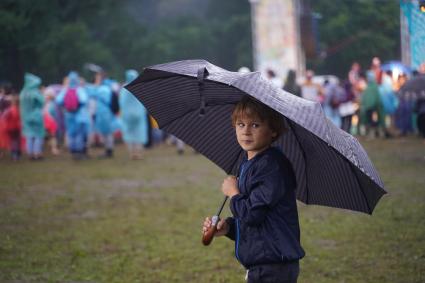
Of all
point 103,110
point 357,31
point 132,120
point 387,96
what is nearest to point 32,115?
point 103,110

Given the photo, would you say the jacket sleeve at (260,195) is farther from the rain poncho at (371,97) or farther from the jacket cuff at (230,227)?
the rain poncho at (371,97)

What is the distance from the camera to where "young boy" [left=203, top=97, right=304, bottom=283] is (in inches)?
161

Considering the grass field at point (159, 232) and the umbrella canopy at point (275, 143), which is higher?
the umbrella canopy at point (275, 143)

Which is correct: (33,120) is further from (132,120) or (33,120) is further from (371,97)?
(371,97)

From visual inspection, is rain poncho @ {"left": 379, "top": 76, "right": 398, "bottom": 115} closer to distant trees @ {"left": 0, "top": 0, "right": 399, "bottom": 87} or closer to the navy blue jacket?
distant trees @ {"left": 0, "top": 0, "right": 399, "bottom": 87}

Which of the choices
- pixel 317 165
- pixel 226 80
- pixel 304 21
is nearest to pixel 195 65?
pixel 226 80

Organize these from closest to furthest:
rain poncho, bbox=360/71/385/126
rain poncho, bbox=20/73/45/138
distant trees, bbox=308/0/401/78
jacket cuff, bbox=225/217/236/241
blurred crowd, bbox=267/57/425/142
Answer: jacket cuff, bbox=225/217/236/241 → rain poncho, bbox=20/73/45/138 → rain poncho, bbox=360/71/385/126 → blurred crowd, bbox=267/57/425/142 → distant trees, bbox=308/0/401/78

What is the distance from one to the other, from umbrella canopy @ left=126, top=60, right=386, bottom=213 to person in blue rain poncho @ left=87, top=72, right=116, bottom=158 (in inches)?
529

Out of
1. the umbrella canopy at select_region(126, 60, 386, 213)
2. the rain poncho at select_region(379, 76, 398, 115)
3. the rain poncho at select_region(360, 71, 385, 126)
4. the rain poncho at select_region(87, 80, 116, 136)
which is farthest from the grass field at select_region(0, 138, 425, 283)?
the rain poncho at select_region(379, 76, 398, 115)

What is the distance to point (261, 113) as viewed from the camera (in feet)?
13.8

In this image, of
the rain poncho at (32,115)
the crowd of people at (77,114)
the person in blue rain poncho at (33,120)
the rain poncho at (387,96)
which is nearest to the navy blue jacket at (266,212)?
the crowd of people at (77,114)

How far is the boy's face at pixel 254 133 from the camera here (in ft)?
13.8

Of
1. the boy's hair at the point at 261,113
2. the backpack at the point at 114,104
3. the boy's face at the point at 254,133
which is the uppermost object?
the backpack at the point at 114,104

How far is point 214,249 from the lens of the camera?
27.0 feet
